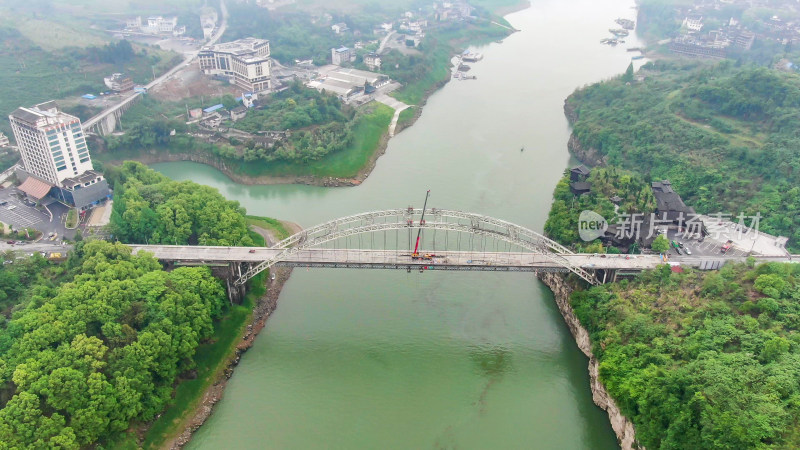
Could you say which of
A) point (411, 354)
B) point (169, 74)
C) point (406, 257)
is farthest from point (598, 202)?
point (169, 74)

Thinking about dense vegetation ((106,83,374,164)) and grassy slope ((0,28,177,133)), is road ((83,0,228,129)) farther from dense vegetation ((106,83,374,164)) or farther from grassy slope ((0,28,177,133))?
dense vegetation ((106,83,374,164))

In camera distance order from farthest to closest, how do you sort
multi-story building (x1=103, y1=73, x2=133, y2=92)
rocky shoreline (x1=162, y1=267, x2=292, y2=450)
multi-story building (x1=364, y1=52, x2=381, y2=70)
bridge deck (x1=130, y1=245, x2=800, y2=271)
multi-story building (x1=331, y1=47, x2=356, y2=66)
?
multi-story building (x1=331, y1=47, x2=356, y2=66), multi-story building (x1=364, y1=52, x2=381, y2=70), multi-story building (x1=103, y1=73, x2=133, y2=92), bridge deck (x1=130, y1=245, x2=800, y2=271), rocky shoreline (x1=162, y1=267, x2=292, y2=450)

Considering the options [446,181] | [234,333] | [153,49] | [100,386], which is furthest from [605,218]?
[153,49]

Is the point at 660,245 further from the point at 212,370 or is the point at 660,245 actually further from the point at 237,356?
the point at 212,370

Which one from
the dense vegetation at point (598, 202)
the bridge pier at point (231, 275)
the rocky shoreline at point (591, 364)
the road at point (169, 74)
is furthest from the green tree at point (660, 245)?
the road at point (169, 74)

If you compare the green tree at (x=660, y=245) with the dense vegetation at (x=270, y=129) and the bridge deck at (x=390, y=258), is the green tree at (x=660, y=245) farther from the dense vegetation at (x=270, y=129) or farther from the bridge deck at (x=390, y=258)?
the dense vegetation at (x=270, y=129)

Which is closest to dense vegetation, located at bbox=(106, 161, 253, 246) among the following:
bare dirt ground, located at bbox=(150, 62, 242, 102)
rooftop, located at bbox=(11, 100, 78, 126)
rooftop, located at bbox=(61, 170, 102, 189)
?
rooftop, located at bbox=(61, 170, 102, 189)

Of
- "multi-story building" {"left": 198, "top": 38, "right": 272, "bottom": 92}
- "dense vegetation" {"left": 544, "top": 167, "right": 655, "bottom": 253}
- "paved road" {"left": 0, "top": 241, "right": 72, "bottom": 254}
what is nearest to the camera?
"paved road" {"left": 0, "top": 241, "right": 72, "bottom": 254}

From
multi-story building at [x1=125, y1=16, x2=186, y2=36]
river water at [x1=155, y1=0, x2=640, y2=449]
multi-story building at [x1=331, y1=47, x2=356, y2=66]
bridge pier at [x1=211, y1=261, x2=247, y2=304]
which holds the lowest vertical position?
river water at [x1=155, y1=0, x2=640, y2=449]
